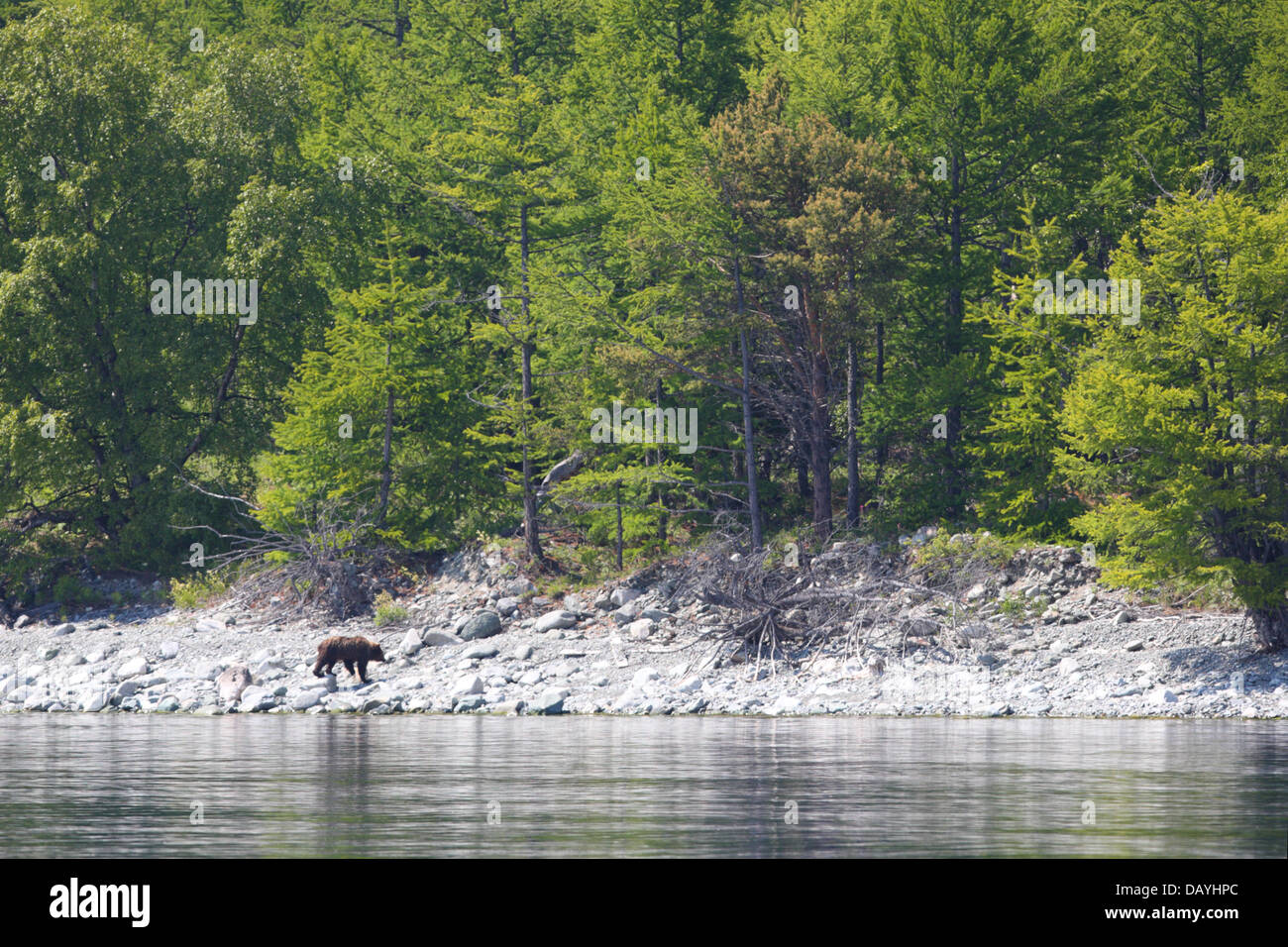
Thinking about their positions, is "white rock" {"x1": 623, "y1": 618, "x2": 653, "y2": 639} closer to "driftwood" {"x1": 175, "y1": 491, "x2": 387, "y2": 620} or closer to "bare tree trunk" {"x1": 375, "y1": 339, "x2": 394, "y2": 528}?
"driftwood" {"x1": 175, "y1": 491, "x2": 387, "y2": 620}

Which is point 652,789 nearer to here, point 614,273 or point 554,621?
point 554,621

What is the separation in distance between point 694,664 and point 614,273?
48.2ft

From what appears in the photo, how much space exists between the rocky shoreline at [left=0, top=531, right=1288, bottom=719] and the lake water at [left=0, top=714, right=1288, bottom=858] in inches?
88.1

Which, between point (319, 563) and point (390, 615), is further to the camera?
point (319, 563)

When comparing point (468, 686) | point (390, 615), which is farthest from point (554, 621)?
point (468, 686)

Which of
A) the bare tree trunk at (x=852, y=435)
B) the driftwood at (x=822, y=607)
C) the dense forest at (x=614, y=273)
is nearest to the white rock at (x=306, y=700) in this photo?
the driftwood at (x=822, y=607)

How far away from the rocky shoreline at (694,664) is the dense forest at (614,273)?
10.4 feet

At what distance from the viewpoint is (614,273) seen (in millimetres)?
39969

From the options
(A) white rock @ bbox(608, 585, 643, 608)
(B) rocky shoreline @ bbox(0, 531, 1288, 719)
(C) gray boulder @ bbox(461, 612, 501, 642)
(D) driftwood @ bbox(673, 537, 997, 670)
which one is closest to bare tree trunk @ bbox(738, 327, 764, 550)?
(B) rocky shoreline @ bbox(0, 531, 1288, 719)

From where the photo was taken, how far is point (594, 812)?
13117 mm

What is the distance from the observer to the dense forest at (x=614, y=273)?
34375mm

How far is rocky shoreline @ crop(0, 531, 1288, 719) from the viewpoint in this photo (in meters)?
25.5

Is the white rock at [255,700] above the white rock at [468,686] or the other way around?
the other way around

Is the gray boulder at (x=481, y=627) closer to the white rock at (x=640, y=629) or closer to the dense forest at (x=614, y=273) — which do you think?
the white rock at (x=640, y=629)
